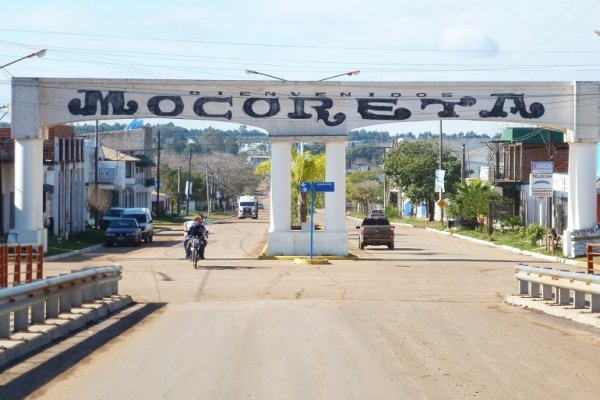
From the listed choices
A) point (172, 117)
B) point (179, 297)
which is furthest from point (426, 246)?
point (179, 297)

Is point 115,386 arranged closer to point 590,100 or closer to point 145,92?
point 145,92

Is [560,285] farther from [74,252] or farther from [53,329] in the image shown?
[74,252]

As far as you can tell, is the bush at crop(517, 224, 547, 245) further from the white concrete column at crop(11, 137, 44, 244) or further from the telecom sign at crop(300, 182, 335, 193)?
the white concrete column at crop(11, 137, 44, 244)

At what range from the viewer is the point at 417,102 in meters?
39.4

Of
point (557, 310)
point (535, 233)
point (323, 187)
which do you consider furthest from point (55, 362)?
point (535, 233)

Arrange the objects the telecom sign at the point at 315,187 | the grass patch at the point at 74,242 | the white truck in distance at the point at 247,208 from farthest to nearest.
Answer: the white truck in distance at the point at 247,208 → the grass patch at the point at 74,242 → the telecom sign at the point at 315,187

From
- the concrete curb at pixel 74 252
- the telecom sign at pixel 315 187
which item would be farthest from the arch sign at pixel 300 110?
the telecom sign at pixel 315 187

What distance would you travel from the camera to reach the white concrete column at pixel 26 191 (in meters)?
38.5

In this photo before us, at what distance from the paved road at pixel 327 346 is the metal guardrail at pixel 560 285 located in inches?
29.6

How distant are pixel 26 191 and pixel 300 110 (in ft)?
36.2

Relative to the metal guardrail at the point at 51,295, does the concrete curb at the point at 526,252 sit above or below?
below

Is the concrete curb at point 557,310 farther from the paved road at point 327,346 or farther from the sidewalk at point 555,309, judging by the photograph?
the paved road at point 327,346

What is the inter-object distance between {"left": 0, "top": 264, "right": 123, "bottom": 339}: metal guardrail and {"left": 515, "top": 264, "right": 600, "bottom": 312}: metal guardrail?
903 centimetres

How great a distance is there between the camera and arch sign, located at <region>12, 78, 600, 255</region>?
38.7m
